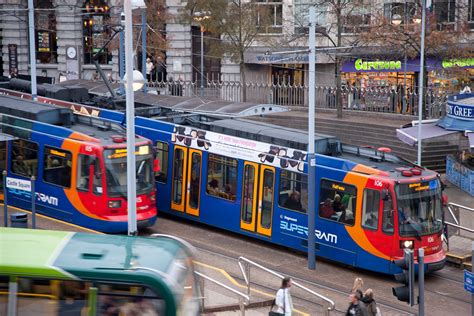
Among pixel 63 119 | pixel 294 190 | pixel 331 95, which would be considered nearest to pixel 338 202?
pixel 294 190

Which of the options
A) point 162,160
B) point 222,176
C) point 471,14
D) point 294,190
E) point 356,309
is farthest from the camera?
Answer: point 471,14

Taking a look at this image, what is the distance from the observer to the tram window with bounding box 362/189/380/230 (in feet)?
64.0

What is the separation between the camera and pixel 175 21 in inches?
1884

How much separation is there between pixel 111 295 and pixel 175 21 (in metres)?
38.1

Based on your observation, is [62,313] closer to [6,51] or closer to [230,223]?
[230,223]

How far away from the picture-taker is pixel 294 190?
2134cm

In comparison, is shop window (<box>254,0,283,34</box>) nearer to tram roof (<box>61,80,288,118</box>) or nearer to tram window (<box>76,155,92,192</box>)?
tram roof (<box>61,80,288,118</box>)

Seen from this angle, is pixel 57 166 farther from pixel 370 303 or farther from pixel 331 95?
pixel 331 95

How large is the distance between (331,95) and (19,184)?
1968 cm

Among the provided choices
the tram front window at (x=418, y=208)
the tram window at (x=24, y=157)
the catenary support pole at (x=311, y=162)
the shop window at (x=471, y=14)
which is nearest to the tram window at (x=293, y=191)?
the catenary support pole at (x=311, y=162)

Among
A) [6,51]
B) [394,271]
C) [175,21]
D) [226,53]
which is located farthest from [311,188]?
[6,51]

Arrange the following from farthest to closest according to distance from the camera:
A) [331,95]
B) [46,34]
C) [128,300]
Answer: [46,34] < [331,95] < [128,300]

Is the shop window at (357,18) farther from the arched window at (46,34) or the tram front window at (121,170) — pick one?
the arched window at (46,34)

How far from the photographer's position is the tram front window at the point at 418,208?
19422mm
